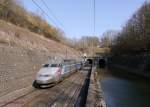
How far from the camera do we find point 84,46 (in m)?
135

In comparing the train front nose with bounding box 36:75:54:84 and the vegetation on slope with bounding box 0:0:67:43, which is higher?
the vegetation on slope with bounding box 0:0:67:43

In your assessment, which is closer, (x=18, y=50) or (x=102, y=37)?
(x=18, y=50)

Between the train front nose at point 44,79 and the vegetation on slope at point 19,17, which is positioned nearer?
the train front nose at point 44,79

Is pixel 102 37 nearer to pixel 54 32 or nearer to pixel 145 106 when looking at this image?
pixel 54 32

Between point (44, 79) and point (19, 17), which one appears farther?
point (19, 17)

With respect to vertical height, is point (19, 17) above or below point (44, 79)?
above

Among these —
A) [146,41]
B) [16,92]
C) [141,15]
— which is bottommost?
[16,92]

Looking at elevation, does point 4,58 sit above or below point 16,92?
above

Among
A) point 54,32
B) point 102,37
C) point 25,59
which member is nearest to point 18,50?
point 25,59

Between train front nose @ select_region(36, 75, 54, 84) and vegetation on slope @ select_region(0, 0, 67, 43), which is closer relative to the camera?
train front nose @ select_region(36, 75, 54, 84)

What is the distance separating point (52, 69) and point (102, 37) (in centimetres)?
14032

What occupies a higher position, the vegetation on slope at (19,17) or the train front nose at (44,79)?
the vegetation on slope at (19,17)

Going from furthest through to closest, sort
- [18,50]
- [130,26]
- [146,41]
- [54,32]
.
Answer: [54,32] → [130,26] → [146,41] → [18,50]

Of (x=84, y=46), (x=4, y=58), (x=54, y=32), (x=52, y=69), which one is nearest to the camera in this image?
(x=4, y=58)
